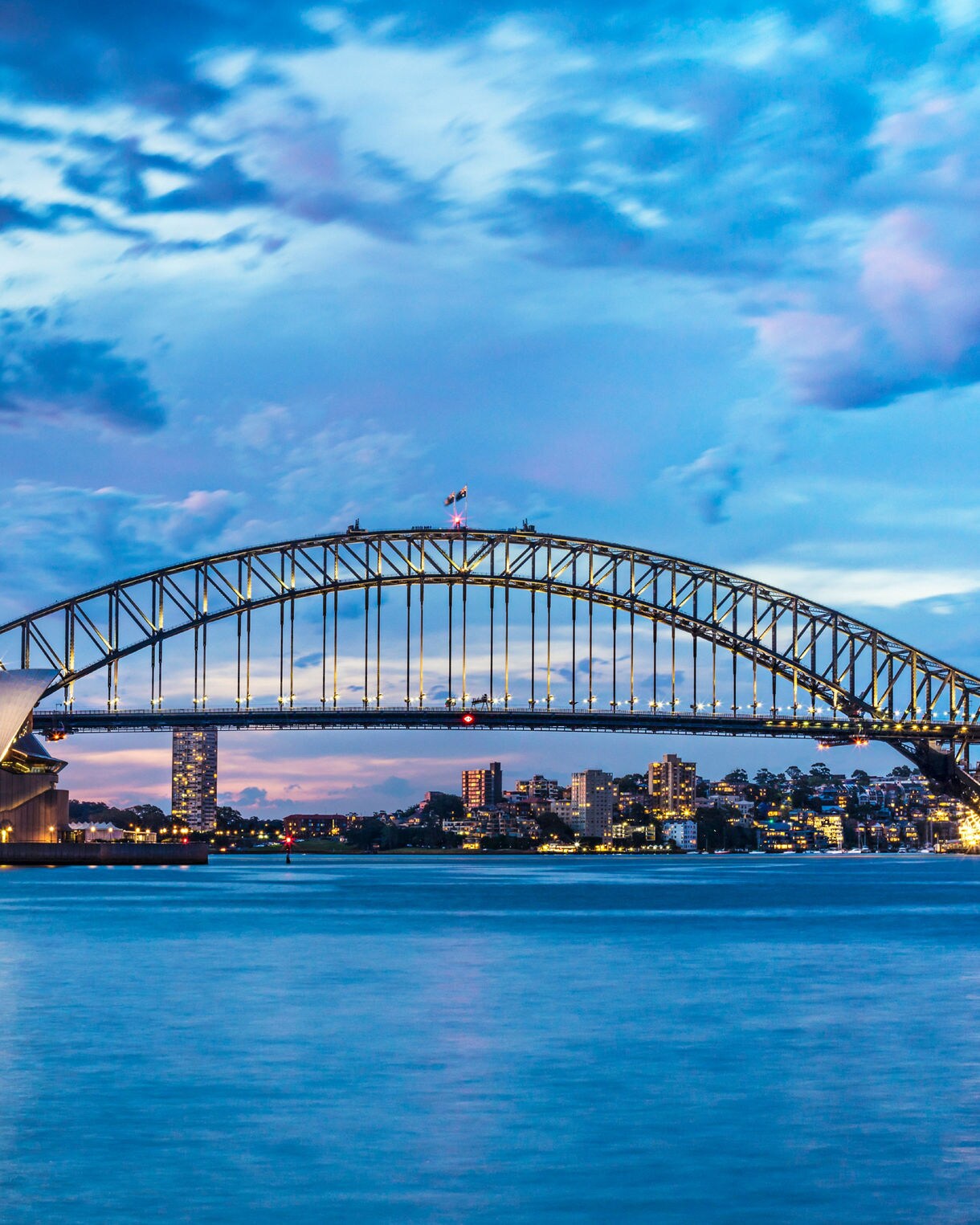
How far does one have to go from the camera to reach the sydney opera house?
9981 cm

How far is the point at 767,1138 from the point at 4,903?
51640 millimetres

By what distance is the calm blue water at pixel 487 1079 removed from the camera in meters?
14.3

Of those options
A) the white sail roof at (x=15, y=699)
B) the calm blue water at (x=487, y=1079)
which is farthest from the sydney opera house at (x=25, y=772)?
the calm blue water at (x=487, y=1079)

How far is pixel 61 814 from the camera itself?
362ft

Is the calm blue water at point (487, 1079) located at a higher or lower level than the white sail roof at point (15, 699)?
lower

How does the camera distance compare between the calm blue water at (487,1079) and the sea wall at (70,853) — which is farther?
the sea wall at (70,853)

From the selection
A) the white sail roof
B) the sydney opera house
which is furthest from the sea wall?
the white sail roof

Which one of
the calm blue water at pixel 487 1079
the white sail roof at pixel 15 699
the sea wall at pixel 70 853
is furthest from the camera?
the sea wall at pixel 70 853

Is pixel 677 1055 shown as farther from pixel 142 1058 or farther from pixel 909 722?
pixel 909 722

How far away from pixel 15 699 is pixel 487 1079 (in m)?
84.5

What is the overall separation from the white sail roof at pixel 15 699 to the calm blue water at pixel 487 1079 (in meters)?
55.2

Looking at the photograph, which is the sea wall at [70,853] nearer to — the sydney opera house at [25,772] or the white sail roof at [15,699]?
the sydney opera house at [25,772]

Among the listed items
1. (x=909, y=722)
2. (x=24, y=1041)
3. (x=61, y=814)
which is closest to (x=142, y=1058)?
(x=24, y=1041)

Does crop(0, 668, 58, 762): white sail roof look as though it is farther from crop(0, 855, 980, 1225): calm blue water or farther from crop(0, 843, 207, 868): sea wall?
crop(0, 855, 980, 1225): calm blue water
